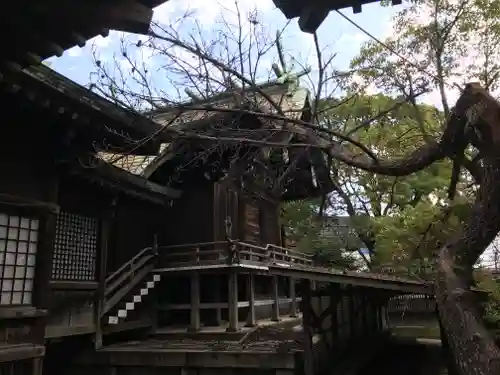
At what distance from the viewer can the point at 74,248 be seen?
32.5ft

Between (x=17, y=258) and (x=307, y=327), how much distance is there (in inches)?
204

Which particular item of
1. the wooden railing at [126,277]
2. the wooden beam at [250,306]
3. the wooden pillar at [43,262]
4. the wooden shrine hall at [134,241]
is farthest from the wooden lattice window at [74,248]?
the wooden beam at [250,306]

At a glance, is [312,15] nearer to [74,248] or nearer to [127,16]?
[127,16]

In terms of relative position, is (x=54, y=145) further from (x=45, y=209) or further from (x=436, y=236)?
(x=436, y=236)

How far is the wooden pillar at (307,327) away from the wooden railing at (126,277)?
4944 mm

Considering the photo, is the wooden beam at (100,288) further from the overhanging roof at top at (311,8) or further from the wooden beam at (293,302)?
the wooden beam at (293,302)

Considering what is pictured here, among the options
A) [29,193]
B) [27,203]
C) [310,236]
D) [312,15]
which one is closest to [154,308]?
[29,193]

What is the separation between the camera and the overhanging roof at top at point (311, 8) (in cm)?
378

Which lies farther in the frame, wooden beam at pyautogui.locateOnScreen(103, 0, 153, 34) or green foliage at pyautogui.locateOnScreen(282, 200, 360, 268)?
green foliage at pyautogui.locateOnScreen(282, 200, 360, 268)

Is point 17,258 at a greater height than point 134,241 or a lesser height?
lesser

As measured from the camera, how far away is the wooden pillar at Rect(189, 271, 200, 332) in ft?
42.0

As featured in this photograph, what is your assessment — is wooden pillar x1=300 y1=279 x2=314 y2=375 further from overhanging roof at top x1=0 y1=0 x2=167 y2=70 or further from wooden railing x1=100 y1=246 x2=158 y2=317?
overhanging roof at top x1=0 y1=0 x2=167 y2=70

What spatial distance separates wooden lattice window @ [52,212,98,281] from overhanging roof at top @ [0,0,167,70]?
21.5ft

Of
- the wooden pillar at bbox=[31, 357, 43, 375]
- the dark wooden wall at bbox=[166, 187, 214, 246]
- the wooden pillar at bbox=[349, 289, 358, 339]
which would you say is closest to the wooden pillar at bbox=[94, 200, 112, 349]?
the wooden pillar at bbox=[31, 357, 43, 375]
